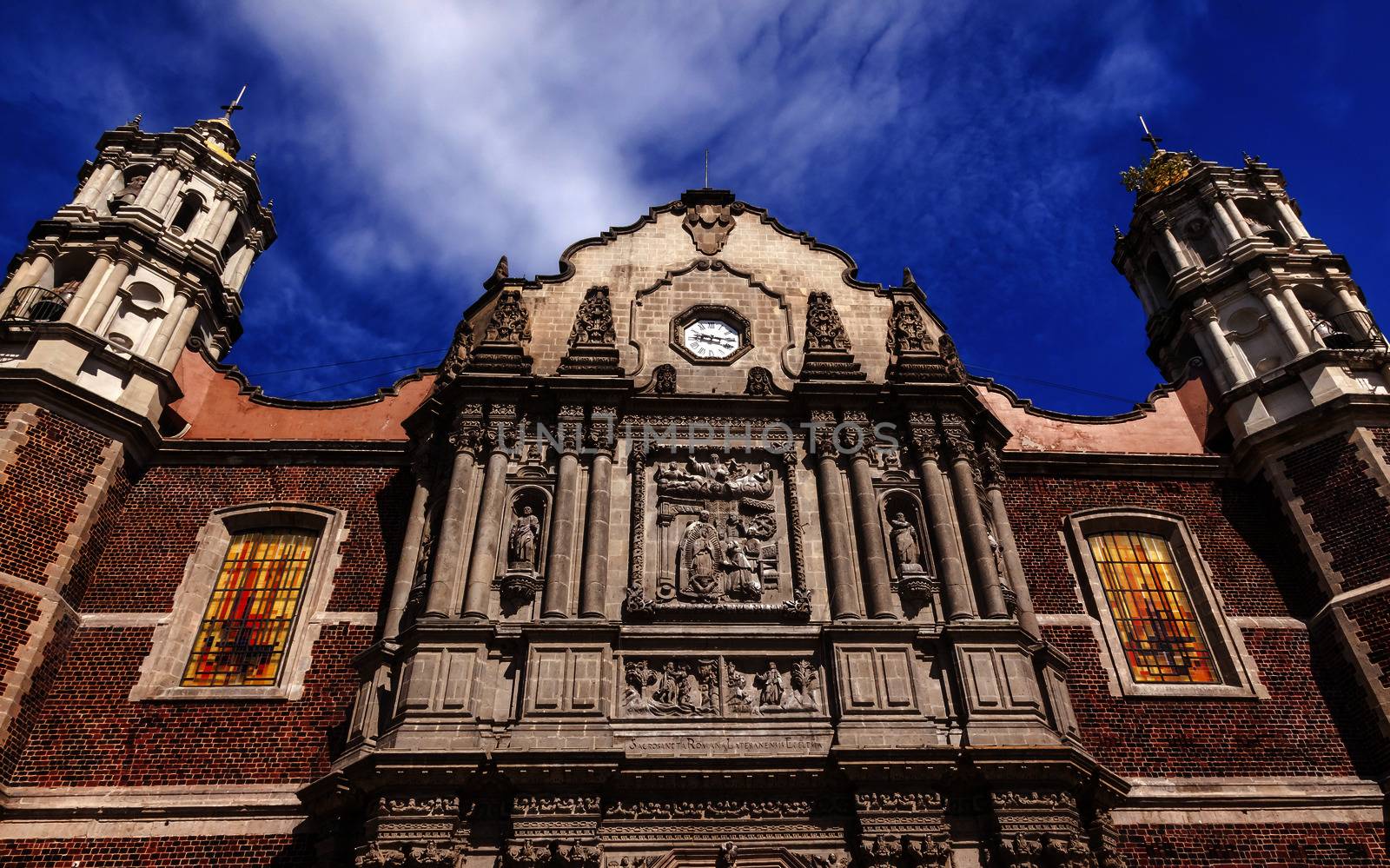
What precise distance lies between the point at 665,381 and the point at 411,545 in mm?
5030

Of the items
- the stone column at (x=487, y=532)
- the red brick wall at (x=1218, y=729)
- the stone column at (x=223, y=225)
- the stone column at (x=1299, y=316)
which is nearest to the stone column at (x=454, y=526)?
the stone column at (x=487, y=532)

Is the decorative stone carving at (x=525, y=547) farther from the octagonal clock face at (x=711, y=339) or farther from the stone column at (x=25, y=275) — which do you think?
the stone column at (x=25, y=275)

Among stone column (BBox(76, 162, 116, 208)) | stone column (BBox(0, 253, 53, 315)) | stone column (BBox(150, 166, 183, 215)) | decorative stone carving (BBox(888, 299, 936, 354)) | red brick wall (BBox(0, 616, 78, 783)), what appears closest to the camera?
red brick wall (BBox(0, 616, 78, 783))

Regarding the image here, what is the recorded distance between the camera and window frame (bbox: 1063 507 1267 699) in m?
15.9

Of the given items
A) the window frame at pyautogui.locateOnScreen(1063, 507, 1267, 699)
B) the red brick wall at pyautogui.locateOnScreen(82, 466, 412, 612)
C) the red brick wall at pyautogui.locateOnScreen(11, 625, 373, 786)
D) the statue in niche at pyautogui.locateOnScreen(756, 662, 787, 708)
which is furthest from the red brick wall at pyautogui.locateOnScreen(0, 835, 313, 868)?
the window frame at pyautogui.locateOnScreen(1063, 507, 1267, 699)

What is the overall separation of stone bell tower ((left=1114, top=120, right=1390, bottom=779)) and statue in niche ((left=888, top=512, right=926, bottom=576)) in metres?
6.97

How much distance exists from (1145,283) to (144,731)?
72.5 ft

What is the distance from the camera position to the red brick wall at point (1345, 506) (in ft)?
53.0

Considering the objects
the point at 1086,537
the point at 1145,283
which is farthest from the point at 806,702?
the point at 1145,283

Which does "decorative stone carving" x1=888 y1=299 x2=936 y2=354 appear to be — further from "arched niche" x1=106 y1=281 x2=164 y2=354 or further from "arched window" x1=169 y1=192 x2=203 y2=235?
"arched window" x1=169 y1=192 x2=203 y2=235

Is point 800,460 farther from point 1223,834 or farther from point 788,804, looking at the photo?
point 1223,834

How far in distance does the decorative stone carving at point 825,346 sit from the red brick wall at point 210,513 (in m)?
7.53

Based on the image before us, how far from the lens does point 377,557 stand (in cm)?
1694

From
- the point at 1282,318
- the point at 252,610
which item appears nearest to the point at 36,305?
the point at 252,610
